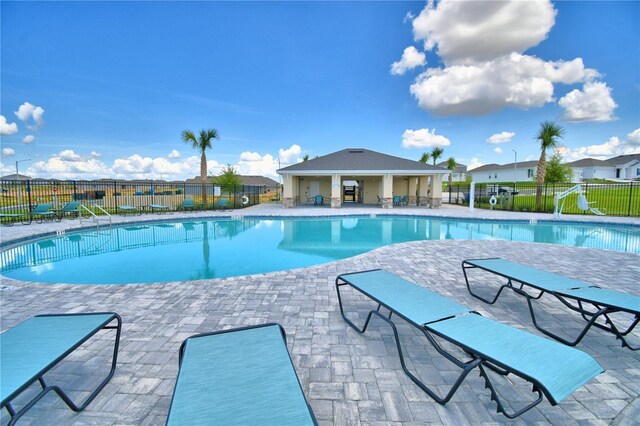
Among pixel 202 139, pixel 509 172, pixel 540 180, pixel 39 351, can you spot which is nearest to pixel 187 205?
pixel 202 139

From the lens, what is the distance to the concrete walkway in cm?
213

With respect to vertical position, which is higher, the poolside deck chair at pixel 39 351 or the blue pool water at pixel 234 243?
the poolside deck chair at pixel 39 351

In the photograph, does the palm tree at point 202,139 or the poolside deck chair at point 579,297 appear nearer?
the poolside deck chair at point 579,297

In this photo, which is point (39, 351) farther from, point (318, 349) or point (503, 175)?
point (503, 175)

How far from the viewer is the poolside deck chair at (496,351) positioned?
1792mm

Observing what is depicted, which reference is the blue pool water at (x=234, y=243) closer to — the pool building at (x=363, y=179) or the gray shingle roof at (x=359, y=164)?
the pool building at (x=363, y=179)

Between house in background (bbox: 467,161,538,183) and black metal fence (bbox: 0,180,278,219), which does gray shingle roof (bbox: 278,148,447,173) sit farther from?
house in background (bbox: 467,161,538,183)

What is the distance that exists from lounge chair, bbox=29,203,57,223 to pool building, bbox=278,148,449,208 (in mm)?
12617

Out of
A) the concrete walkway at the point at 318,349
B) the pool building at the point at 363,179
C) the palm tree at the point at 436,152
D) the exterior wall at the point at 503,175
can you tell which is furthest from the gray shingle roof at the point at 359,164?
the exterior wall at the point at 503,175

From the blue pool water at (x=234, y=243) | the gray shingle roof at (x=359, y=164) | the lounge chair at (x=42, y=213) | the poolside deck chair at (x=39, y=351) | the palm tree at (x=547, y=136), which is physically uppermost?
the palm tree at (x=547, y=136)

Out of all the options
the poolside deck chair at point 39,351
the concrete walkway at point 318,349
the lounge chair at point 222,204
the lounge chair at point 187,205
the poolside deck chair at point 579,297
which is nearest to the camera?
the poolside deck chair at point 39,351

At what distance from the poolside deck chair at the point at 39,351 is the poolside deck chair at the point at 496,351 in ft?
8.63

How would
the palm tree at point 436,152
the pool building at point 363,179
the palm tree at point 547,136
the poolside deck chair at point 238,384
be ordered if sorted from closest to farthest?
the poolside deck chair at point 238,384 → the palm tree at point 547,136 → the pool building at point 363,179 → the palm tree at point 436,152

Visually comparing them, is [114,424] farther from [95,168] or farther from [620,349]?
[95,168]
